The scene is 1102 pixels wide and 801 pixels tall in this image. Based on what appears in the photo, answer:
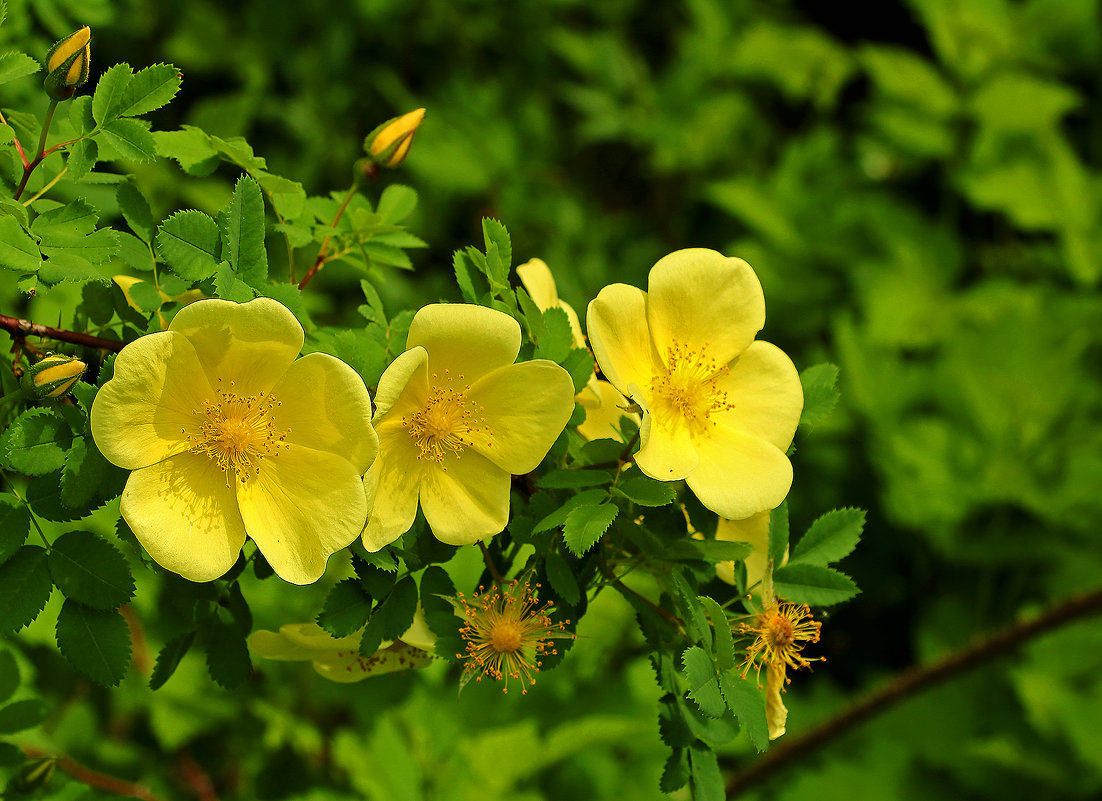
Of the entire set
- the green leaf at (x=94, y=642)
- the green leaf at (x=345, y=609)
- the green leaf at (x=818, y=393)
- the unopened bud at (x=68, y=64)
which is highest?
the unopened bud at (x=68, y=64)

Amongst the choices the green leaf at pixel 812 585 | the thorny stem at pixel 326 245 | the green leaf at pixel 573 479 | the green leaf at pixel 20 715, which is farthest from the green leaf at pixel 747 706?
the green leaf at pixel 20 715

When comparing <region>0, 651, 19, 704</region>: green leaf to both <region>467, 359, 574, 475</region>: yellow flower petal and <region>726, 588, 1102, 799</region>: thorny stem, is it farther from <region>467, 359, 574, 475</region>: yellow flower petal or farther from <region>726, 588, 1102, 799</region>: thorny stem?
<region>726, 588, 1102, 799</region>: thorny stem

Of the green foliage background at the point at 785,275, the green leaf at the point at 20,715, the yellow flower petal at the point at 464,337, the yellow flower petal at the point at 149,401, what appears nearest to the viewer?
the yellow flower petal at the point at 149,401

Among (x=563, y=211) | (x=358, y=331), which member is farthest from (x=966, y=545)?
(x=358, y=331)

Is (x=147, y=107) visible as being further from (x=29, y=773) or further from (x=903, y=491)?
(x=903, y=491)

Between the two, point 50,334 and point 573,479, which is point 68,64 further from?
point 573,479

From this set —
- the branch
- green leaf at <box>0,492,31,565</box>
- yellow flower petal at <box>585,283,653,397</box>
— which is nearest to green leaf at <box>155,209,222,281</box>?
the branch

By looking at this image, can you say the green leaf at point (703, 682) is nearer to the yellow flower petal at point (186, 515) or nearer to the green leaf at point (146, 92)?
the yellow flower petal at point (186, 515)

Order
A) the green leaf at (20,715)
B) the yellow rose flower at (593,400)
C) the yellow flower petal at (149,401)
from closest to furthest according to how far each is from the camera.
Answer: the yellow flower petal at (149,401), the yellow rose flower at (593,400), the green leaf at (20,715)
